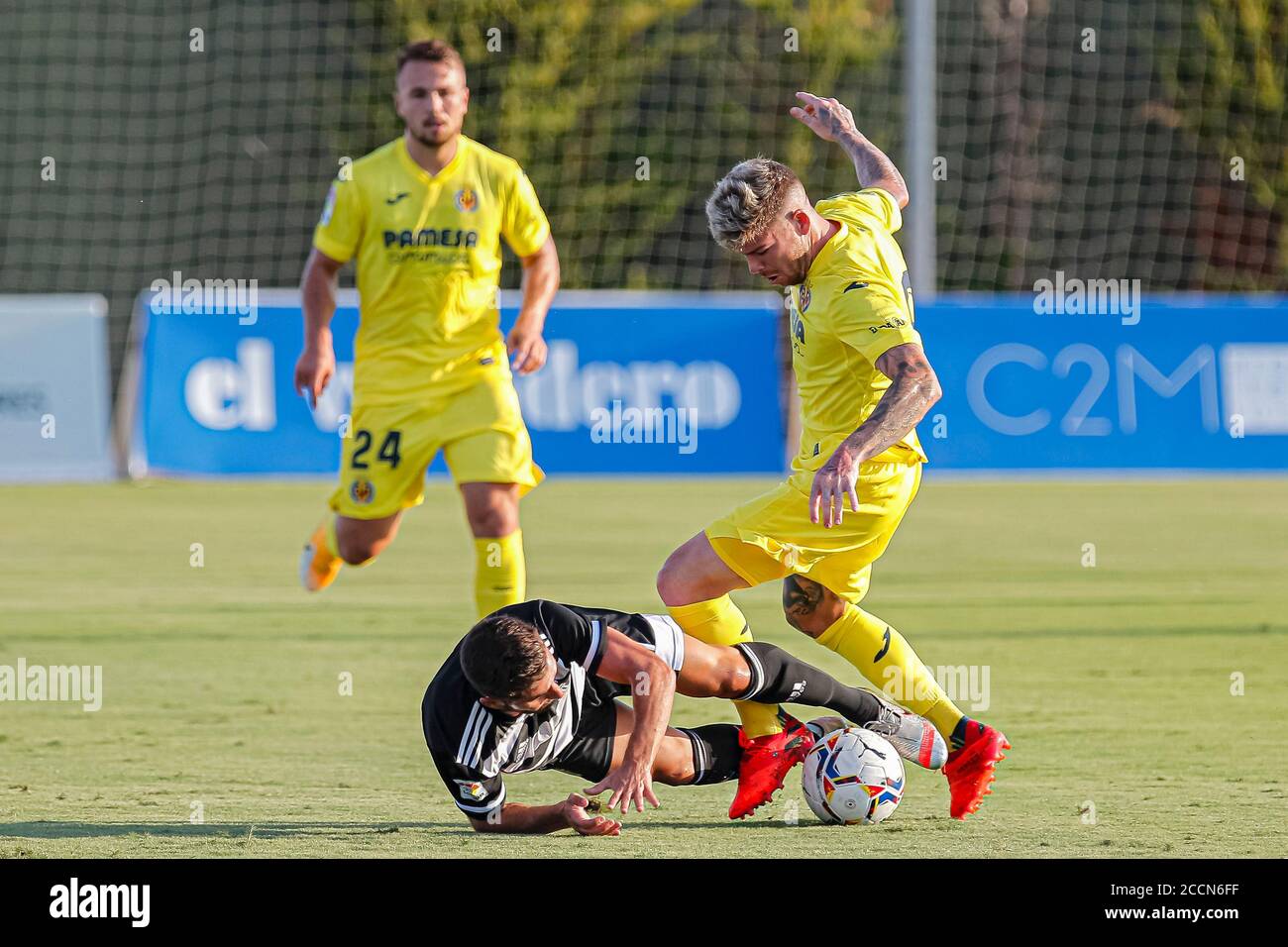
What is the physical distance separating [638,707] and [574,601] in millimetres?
4743

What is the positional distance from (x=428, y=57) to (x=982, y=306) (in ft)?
30.8

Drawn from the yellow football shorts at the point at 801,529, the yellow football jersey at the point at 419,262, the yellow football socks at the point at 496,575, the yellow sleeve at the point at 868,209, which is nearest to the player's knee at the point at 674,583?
the yellow football shorts at the point at 801,529

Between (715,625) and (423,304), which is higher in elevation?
(423,304)

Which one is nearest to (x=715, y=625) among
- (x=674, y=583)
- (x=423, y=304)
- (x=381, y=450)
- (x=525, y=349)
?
(x=674, y=583)

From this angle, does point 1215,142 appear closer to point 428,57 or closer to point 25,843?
point 428,57

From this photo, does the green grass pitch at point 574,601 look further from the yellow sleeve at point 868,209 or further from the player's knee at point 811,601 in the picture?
the yellow sleeve at point 868,209

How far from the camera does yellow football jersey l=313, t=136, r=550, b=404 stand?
300 inches

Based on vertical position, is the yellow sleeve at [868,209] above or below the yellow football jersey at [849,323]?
above

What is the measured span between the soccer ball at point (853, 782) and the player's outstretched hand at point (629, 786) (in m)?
0.70

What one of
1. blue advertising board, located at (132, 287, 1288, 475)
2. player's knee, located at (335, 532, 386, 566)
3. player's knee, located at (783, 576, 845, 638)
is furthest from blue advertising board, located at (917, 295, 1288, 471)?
player's knee, located at (783, 576, 845, 638)

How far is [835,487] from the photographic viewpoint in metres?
4.75

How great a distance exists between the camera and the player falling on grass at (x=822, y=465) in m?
5.09

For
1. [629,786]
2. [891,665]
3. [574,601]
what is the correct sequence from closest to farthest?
[629,786] → [891,665] → [574,601]

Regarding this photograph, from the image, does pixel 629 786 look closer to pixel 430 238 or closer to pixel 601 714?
pixel 601 714
